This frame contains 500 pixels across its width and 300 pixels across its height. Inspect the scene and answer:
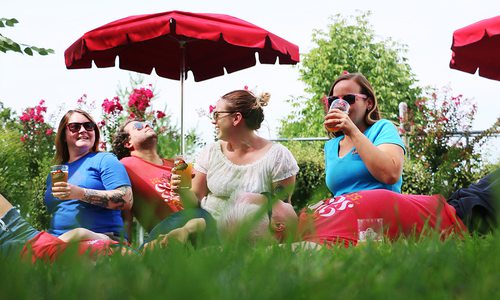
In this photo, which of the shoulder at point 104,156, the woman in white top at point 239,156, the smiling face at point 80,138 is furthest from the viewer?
the smiling face at point 80,138

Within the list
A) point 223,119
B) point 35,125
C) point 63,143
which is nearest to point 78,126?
point 63,143

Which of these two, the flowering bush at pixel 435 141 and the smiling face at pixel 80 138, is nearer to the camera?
the smiling face at pixel 80 138

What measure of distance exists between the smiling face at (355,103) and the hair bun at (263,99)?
1.68 feet

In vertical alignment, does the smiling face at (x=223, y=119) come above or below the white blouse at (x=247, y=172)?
above

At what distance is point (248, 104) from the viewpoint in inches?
183

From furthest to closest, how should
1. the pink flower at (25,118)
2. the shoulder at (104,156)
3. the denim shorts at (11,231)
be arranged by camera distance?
the pink flower at (25,118) < the shoulder at (104,156) < the denim shorts at (11,231)

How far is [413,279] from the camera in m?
1.07

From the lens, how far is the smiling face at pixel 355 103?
4.24 metres

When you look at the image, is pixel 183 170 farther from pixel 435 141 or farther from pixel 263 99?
pixel 435 141

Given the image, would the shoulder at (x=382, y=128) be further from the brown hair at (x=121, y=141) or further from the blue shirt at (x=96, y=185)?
the brown hair at (x=121, y=141)

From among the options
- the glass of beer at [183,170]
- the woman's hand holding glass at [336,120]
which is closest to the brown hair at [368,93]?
the woman's hand holding glass at [336,120]

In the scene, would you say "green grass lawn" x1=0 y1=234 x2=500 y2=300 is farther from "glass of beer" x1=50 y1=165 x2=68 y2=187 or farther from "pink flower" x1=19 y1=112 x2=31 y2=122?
"pink flower" x1=19 y1=112 x2=31 y2=122

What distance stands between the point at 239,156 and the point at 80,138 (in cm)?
140

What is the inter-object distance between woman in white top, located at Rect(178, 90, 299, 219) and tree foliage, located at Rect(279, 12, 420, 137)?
105ft
